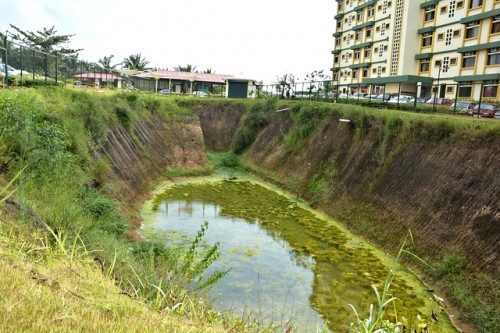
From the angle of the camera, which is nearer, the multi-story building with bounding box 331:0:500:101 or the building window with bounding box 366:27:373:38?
the multi-story building with bounding box 331:0:500:101

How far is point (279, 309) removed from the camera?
10516 millimetres

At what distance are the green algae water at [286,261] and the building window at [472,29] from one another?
2718 cm

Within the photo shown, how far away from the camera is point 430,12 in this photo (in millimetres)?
45000

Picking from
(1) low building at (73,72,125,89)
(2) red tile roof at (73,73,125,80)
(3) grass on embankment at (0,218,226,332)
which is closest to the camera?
(3) grass on embankment at (0,218,226,332)

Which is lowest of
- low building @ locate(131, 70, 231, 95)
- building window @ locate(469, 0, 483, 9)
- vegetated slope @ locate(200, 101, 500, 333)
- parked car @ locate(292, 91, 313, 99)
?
vegetated slope @ locate(200, 101, 500, 333)

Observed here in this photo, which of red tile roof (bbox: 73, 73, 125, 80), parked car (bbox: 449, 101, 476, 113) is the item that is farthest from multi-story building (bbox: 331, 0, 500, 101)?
red tile roof (bbox: 73, 73, 125, 80)

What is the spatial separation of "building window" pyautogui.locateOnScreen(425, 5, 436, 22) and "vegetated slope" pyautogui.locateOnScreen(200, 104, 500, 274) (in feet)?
86.7

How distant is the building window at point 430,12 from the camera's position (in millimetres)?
44500

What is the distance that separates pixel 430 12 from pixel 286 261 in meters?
41.0

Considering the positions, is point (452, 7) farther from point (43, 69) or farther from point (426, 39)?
point (43, 69)

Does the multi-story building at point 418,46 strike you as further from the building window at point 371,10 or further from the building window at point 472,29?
the building window at point 371,10

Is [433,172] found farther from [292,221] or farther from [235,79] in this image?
[235,79]

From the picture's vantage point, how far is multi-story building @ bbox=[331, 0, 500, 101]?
116 ft

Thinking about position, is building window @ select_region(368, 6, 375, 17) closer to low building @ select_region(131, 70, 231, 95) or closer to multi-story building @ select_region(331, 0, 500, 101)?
multi-story building @ select_region(331, 0, 500, 101)
